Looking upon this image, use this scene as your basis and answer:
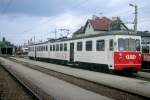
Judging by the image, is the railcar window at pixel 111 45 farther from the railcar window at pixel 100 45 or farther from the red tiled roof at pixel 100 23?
the red tiled roof at pixel 100 23

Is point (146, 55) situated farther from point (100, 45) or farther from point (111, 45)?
point (111, 45)

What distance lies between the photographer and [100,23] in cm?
7706

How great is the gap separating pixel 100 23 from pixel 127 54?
5595 centimetres

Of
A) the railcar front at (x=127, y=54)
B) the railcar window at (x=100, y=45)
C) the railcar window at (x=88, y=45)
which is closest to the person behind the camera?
the railcar front at (x=127, y=54)

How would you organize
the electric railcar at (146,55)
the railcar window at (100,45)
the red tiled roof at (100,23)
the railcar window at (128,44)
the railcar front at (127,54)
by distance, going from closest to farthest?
the railcar front at (127,54) < the railcar window at (128,44) < the railcar window at (100,45) < the electric railcar at (146,55) < the red tiled roof at (100,23)

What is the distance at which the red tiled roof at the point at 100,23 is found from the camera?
74.9 meters

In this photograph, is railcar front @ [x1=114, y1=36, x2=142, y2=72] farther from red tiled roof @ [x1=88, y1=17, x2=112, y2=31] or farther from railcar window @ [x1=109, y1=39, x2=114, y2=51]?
red tiled roof @ [x1=88, y1=17, x2=112, y2=31]

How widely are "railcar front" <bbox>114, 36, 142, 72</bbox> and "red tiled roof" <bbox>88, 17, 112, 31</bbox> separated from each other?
51.8 meters

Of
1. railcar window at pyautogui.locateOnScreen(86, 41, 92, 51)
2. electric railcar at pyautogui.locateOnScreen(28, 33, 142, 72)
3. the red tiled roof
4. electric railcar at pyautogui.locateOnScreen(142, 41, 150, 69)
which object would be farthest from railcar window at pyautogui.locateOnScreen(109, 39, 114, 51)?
the red tiled roof

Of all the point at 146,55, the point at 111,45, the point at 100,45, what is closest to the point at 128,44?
the point at 111,45

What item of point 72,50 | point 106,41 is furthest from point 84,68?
point 106,41

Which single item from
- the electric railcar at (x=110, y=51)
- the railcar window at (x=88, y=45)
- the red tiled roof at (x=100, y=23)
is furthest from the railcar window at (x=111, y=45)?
the red tiled roof at (x=100, y=23)

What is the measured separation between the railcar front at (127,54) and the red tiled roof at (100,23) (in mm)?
51769

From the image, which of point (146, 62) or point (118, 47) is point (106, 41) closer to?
point (118, 47)
